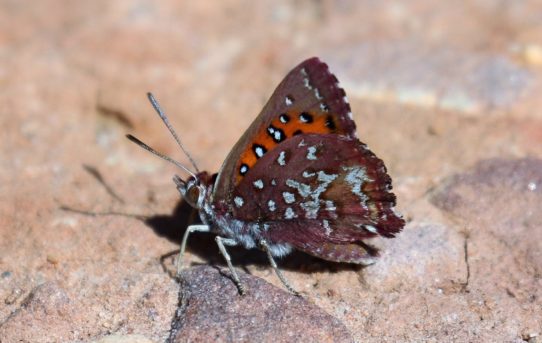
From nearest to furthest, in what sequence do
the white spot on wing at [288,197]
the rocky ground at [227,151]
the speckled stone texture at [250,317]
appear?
the speckled stone texture at [250,317] < the rocky ground at [227,151] < the white spot on wing at [288,197]

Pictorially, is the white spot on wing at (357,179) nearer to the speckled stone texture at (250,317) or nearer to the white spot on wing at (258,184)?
the white spot on wing at (258,184)

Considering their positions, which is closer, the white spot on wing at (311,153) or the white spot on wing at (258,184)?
the white spot on wing at (311,153)

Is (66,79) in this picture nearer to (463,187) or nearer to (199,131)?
(199,131)

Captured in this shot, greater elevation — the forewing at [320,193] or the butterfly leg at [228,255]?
the forewing at [320,193]

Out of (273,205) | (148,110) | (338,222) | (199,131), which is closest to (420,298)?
(338,222)

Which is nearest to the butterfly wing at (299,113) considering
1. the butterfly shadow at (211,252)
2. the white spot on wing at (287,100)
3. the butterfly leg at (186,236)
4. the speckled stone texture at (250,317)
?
the white spot on wing at (287,100)

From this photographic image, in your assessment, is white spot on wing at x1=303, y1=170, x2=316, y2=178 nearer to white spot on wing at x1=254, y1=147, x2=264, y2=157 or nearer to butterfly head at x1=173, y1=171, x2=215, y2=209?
white spot on wing at x1=254, y1=147, x2=264, y2=157

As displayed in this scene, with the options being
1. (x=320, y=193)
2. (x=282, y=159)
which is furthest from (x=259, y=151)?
(x=320, y=193)

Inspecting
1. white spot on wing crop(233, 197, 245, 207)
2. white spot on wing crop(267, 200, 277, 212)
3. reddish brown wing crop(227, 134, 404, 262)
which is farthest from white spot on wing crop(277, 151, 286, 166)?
white spot on wing crop(233, 197, 245, 207)

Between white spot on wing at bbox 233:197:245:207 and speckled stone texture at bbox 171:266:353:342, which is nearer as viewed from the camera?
speckled stone texture at bbox 171:266:353:342
